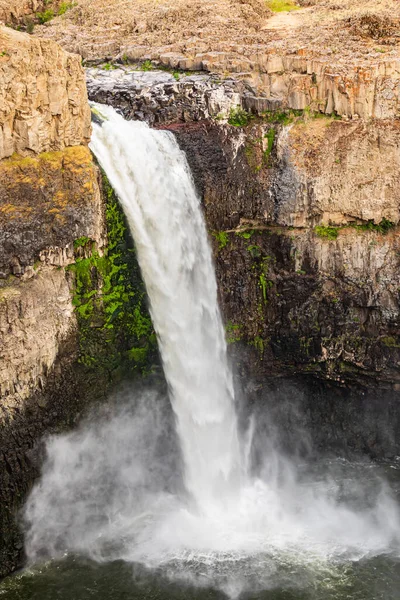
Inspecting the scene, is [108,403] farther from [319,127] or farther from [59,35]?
[59,35]

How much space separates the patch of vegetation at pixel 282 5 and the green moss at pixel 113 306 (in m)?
14.1

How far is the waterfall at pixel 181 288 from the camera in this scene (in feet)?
56.7

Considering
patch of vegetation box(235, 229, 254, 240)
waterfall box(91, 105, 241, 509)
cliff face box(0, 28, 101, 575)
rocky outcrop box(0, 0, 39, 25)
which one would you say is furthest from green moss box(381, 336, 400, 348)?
rocky outcrop box(0, 0, 39, 25)

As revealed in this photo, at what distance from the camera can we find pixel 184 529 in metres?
16.9

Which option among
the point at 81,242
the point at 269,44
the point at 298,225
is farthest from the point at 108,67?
the point at 81,242

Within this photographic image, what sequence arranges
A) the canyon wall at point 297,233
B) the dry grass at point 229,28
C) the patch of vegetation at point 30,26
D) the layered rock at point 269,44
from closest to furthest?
the canyon wall at point 297,233, the layered rock at point 269,44, the dry grass at point 229,28, the patch of vegetation at point 30,26

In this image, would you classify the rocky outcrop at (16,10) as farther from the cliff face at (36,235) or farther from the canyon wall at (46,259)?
the cliff face at (36,235)

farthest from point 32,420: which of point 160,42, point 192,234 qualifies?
point 160,42

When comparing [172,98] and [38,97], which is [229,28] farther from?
[38,97]

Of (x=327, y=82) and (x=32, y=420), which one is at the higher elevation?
(x=327, y=82)

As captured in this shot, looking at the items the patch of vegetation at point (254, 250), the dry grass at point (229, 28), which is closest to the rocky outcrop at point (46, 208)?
the patch of vegetation at point (254, 250)

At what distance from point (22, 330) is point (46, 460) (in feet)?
10.2

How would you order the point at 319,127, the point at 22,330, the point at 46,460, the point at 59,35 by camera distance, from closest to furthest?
the point at 22,330
the point at 46,460
the point at 319,127
the point at 59,35

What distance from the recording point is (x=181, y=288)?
18031 mm
